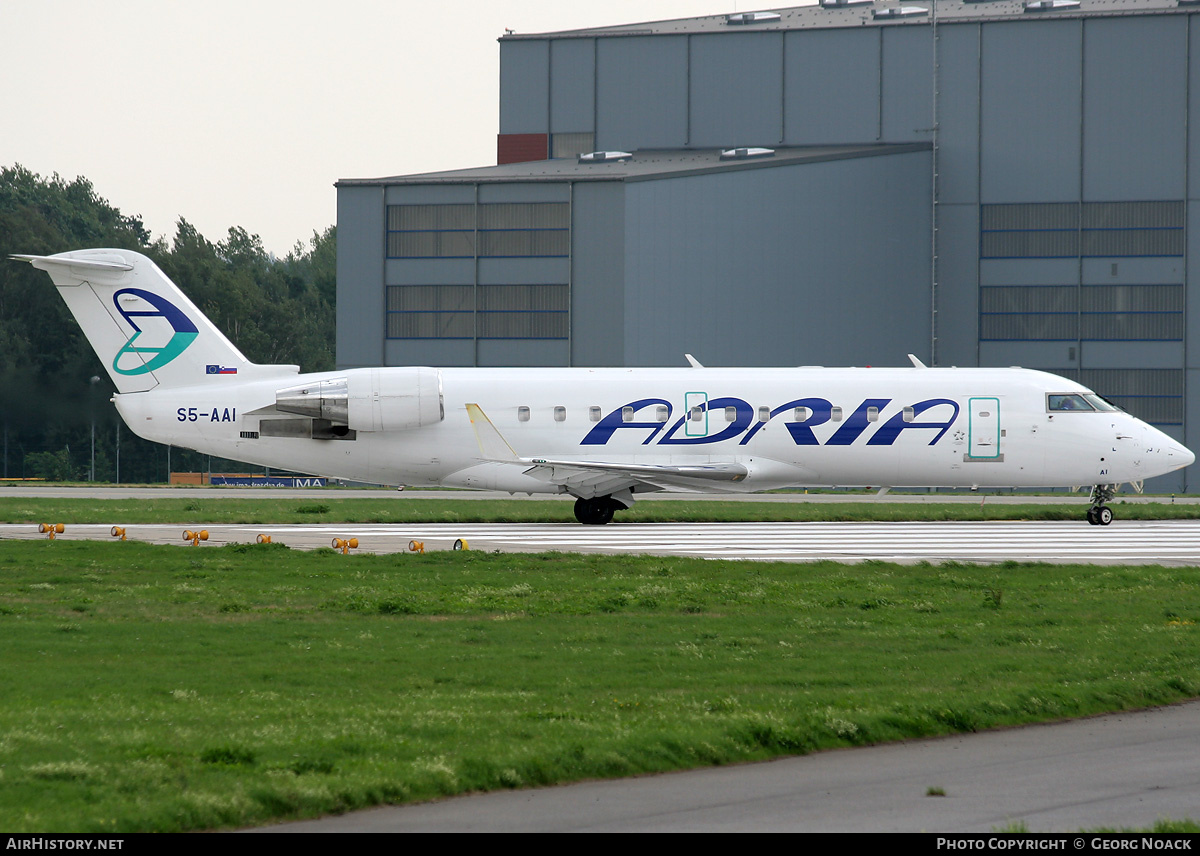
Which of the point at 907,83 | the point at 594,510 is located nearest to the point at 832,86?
the point at 907,83

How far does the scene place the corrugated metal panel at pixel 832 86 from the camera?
59.2 metres

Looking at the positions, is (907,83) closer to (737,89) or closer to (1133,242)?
(737,89)

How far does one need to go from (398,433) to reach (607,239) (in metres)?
26.2

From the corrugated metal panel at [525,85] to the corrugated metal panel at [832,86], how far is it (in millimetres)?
11680

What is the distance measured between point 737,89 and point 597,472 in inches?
1452

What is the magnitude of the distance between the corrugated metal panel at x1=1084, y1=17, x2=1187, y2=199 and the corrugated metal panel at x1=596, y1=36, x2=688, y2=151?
17.8 m

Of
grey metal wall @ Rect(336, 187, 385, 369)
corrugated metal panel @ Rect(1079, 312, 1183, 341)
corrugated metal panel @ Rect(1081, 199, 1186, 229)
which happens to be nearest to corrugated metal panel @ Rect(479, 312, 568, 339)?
grey metal wall @ Rect(336, 187, 385, 369)

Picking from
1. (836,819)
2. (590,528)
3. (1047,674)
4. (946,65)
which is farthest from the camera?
(946,65)

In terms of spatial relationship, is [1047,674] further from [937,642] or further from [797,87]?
[797,87]

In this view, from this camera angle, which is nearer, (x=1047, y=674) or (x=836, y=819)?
(x=836, y=819)

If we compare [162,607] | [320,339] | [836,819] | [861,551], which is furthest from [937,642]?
[320,339]

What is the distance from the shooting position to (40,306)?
6706 cm

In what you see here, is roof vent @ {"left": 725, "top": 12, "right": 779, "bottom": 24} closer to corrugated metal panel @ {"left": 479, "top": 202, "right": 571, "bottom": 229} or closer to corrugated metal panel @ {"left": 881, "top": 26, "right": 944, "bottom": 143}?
corrugated metal panel @ {"left": 881, "top": 26, "right": 944, "bottom": 143}

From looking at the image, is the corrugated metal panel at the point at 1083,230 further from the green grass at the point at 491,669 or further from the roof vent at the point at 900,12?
the green grass at the point at 491,669
